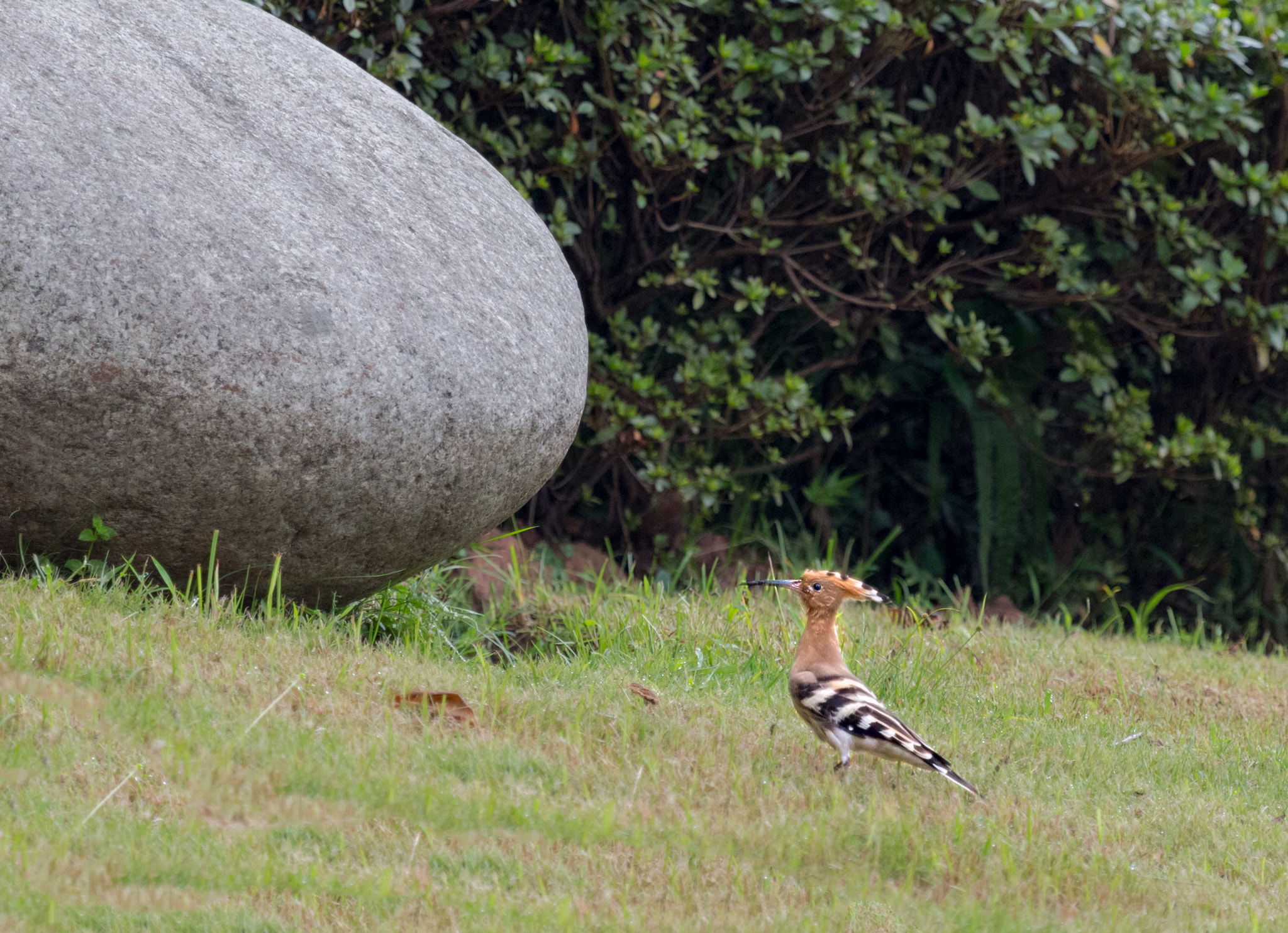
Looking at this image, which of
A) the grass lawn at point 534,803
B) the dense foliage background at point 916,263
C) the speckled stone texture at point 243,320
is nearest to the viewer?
the grass lawn at point 534,803

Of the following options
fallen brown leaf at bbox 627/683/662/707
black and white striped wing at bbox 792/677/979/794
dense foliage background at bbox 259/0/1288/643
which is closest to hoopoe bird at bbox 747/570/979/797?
black and white striped wing at bbox 792/677/979/794

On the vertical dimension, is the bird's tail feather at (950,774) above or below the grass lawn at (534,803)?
above

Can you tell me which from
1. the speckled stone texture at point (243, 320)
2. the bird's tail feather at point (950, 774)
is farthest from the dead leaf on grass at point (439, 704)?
the bird's tail feather at point (950, 774)

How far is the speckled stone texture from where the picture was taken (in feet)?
14.0

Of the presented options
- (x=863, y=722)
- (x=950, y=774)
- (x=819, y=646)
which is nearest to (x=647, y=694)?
(x=819, y=646)

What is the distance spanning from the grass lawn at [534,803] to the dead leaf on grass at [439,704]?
0.16 feet

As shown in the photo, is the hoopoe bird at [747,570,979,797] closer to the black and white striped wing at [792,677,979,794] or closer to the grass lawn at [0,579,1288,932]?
the black and white striped wing at [792,677,979,794]

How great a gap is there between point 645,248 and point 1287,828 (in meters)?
4.15

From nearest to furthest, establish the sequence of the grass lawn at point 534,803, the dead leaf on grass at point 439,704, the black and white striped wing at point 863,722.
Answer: the grass lawn at point 534,803
the black and white striped wing at point 863,722
the dead leaf on grass at point 439,704

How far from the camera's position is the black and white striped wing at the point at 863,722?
381 cm

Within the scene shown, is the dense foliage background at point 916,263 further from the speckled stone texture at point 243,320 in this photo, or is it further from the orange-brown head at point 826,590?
the orange-brown head at point 826,590

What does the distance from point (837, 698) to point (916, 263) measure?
4.08m

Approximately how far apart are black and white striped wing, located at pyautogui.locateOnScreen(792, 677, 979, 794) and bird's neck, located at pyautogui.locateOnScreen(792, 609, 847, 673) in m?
0.10

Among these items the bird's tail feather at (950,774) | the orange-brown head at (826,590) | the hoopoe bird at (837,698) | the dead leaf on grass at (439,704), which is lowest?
the dead leaf on grass at (439,704)
